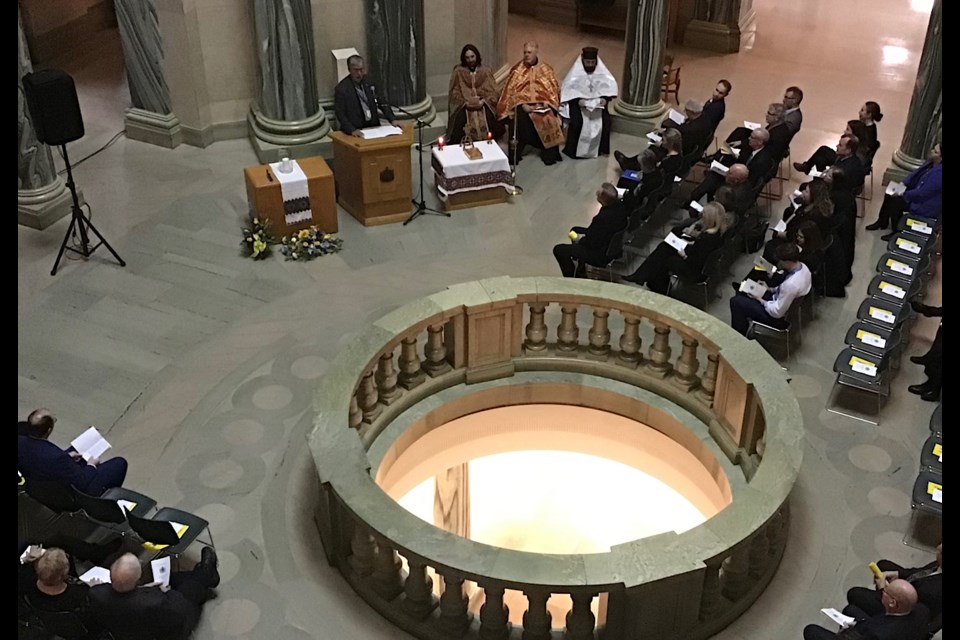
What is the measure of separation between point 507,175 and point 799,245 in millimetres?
3466

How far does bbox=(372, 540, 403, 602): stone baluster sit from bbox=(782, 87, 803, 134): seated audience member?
23.3 ft

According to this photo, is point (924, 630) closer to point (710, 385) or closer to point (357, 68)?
point (710, 385)

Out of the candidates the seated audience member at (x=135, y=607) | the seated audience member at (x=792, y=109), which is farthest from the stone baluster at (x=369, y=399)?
the seated audience member at (x=792, y=109)

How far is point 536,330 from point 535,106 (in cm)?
466

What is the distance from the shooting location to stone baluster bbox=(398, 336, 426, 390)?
8266mm

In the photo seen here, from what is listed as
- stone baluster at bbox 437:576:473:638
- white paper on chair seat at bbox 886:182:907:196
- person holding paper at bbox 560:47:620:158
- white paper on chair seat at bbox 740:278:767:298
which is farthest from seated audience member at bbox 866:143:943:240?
stone baluster at bbox 437:576:473:638

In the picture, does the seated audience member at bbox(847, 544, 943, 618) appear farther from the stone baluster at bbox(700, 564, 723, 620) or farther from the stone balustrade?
the stone baluster at bbox(700, 564, 723, 620)

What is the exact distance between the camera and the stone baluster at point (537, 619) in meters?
6.20

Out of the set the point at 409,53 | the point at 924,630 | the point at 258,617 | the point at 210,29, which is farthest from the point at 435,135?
the point at 924,630

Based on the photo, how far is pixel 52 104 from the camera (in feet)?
31.6

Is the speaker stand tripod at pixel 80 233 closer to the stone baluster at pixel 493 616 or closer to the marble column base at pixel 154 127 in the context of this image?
the marble column base at pixel 154 127

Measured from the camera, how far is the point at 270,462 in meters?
8.13

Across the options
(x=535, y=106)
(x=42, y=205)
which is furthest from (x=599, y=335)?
(x=42, y=205)

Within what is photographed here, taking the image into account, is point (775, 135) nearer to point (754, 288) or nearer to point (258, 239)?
point (754, 288)
